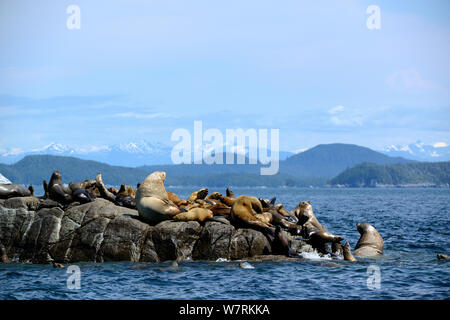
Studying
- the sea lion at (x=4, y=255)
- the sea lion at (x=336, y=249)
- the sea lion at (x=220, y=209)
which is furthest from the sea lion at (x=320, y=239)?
the sea lion at (x=4, y=255)

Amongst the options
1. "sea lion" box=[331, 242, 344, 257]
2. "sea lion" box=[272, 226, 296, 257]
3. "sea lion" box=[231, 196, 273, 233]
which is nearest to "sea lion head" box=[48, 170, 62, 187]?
"sea lion" box=[231, 196, 273, 233]

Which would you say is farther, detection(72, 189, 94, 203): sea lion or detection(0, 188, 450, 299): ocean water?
A: detection(72, 189, 94, 203): sea lion

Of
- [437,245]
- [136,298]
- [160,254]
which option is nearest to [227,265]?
[160,254]

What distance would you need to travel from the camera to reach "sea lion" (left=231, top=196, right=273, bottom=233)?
2064 cm

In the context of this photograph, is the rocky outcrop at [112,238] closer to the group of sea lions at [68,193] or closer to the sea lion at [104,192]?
the group of sea lions at [68,193]

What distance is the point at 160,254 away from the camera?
802 inches

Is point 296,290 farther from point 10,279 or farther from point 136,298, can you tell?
point 10,279

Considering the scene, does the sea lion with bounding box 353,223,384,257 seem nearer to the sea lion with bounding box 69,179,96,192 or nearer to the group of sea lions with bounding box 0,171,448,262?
the group of sea lions with bounding box 0,171,448,262

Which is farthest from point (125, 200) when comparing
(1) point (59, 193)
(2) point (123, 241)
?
(2) point (123, 241)

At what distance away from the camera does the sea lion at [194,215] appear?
68.2 feet

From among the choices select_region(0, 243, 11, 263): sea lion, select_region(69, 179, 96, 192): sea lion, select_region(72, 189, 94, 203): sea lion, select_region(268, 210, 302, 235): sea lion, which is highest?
select_region(69, 179, 96, 192): sea lion

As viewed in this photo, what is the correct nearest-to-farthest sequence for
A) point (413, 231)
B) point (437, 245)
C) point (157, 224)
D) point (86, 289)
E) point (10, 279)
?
point (86, 289) → point (10, 279) → point (157, 224) → point (437, 245) → point (413, 231)

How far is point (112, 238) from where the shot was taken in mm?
20547
